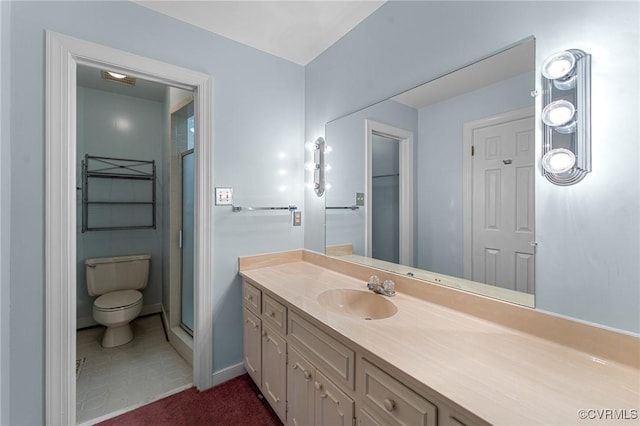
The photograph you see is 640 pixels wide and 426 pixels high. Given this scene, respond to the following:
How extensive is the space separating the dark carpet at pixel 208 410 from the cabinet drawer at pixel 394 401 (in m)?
0.98

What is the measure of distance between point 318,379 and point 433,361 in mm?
545

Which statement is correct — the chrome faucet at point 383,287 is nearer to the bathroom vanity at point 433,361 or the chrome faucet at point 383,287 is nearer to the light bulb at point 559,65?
the bathroom vanity at point 433,361

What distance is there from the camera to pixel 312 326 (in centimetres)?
116

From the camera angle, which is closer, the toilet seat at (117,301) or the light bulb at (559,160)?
the light bulb at (559,160)

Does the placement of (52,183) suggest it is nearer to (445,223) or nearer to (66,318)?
(66,318)

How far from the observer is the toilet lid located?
2.31 meters

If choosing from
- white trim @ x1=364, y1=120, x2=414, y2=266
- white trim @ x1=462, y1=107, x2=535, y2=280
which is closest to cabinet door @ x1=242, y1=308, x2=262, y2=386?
white trim @ x1=364, y1=120, x2=414, y2=266

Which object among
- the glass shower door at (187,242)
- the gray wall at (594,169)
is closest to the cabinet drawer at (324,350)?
the gray wall at (594,169)

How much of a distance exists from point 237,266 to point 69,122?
1.24 meters

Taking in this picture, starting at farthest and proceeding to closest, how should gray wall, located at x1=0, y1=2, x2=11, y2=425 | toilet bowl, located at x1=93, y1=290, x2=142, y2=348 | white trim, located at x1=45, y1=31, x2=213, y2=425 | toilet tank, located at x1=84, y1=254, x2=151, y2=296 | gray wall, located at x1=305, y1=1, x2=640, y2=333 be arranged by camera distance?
toilet tank, located at x1=84, y1=254, x2=151, y2=296, toilet bowl, located at x1=93, y1=290, x2=142, y2=348, white trim, located at x1=45, y1=31, x2=213, y2=425, gray wall, located at x1=0, y1=2, x2=11, y2=425, gray wall, located at x1=305, y1=1, x2=640, y2=333

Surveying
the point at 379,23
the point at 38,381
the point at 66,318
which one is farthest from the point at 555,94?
the point at 38,381

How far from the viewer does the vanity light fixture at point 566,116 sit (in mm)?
844

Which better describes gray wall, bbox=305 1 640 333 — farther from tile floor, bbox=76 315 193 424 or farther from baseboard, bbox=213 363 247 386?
tile floor, bbox=76 315 193 424

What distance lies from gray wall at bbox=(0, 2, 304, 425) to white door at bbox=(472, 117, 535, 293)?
1376mm
